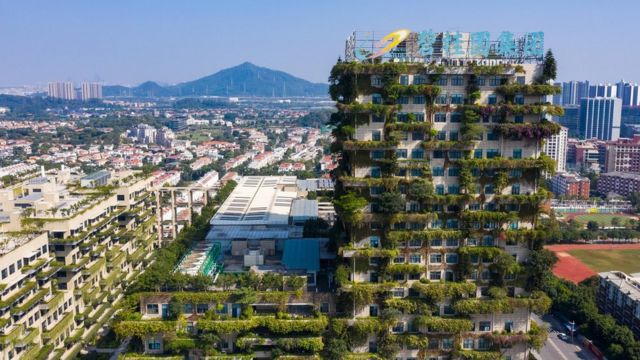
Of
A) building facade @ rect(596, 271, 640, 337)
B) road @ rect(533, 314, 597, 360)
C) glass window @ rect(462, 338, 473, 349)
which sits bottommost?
road @ rect(533, 314, 597, 360)

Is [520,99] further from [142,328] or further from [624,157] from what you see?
[624,157]

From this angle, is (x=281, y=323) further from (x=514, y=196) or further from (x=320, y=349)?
(x=514, y=196)

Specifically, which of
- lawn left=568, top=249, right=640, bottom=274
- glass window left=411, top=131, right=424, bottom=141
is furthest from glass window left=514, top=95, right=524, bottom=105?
lawn left=568, top=249, right=640, bottom=274

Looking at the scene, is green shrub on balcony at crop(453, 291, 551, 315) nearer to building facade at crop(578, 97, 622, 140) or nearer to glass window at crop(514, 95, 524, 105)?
glass window at crop(514, 95, 524, 105)

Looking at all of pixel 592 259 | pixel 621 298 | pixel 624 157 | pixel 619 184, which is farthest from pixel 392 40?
pixel 624 157

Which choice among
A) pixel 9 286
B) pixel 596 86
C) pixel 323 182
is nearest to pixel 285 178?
pixel 323 182

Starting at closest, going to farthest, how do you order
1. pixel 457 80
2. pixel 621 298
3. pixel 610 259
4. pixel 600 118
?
pixel 457 80 < pixel 621 298 < pixel 610 259 < pixel 600 118

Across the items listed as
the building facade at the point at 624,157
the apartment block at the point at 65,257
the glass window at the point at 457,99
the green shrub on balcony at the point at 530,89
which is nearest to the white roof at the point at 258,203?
the apartment block at the point at 65,257

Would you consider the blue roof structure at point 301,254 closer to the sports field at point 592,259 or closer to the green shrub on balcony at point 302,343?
the green shrub on balcony at point 302,343
